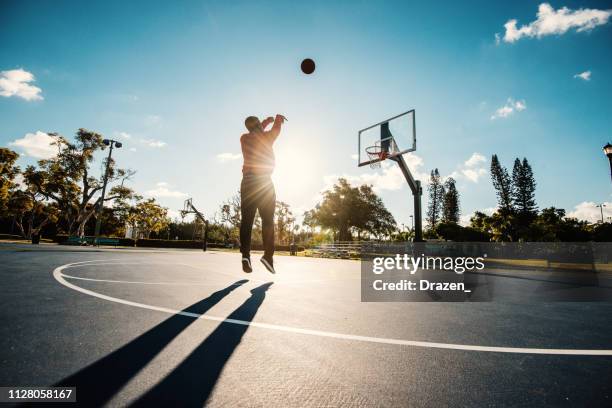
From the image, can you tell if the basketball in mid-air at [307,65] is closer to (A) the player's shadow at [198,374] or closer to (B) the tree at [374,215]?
(A) the player's shadow at [198,374]

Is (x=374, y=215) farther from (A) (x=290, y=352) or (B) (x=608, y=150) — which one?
(A) (x=290, y=352)

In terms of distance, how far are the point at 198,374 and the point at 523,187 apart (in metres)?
70.2

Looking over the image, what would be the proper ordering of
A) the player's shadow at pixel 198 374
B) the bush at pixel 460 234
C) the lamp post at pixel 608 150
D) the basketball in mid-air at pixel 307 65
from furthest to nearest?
1. the bush at pixel 460 234
2. the lamp post at pixel 608 150
3. the basketball in mid-air at pixel 307 65
4. the player's shadow at pixel 198 374

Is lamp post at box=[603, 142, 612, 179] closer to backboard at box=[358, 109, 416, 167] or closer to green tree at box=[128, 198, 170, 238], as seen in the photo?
backboard at box=[358, 109, 416, 167]


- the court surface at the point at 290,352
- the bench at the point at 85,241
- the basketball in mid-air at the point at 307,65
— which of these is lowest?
the bench at the point at 85,241

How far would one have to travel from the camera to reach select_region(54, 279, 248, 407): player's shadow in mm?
1317

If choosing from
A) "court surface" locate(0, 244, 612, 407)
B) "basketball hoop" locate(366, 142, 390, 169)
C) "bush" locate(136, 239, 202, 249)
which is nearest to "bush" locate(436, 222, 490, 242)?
"basketball hoop" locate(366, 142, 390, 169)

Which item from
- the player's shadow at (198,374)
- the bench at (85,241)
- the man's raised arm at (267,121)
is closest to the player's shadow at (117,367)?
the player's shadow at (198,374)

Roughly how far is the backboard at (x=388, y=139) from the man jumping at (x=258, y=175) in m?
14.6

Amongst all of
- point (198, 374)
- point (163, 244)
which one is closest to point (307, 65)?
point (198, 374)

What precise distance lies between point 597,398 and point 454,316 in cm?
181

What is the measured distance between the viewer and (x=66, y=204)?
38.3 meters

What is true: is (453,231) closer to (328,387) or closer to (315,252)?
(315,252)

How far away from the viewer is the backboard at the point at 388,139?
57.9 ft
